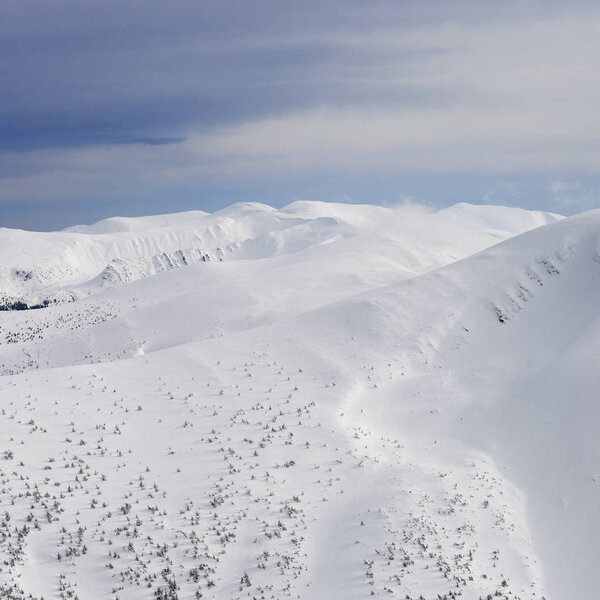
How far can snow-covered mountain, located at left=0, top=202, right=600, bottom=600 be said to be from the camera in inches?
682

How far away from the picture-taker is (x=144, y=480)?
74.1 ft

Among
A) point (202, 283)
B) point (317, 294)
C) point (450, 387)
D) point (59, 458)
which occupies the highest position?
point (59, 458)

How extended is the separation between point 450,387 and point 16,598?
1098 inches

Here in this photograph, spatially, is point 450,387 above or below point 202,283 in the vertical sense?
above

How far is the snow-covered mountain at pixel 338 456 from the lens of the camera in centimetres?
1731

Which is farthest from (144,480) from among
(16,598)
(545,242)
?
(545,242)

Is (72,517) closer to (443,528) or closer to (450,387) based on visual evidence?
(443,528)

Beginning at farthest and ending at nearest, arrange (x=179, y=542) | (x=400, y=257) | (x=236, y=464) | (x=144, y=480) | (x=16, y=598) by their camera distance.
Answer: (x=400, y=257), (x=236, y=464), (x=144, y=480), (x=179, y=542), (x=16, y=598)

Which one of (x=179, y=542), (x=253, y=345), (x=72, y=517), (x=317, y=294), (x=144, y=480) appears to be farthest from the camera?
(x=317, y=294)

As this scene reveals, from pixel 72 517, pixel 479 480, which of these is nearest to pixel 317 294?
pixel 479 480

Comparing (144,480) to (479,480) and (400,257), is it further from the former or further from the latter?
(400,257)

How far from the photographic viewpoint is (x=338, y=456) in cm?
2541

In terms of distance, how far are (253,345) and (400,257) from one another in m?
108

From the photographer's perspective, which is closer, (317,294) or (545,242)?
(545,242)
